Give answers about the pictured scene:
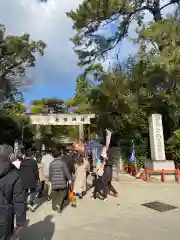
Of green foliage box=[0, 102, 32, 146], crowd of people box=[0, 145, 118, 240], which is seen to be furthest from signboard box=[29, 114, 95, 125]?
crowd of people box=[0, 145, 118, 240]

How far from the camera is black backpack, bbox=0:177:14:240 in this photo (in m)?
3.00

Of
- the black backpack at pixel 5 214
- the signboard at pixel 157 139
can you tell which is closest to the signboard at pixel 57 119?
the signboard at pixel 157 139

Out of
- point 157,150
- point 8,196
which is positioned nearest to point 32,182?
point 8,196

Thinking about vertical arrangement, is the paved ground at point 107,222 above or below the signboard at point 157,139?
below

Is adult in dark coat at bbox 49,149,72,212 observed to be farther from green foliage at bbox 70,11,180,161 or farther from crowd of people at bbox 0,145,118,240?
green foliage at bbox 70,11,180,161

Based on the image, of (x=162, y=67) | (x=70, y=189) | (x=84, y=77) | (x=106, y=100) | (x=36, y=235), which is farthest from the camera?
(x=84, y=77)

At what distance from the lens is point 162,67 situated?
14938mm

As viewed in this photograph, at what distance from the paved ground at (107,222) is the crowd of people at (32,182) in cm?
38

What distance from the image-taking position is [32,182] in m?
6.68

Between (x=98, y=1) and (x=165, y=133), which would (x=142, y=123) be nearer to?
(x=165, y=133)

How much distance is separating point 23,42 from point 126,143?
10.7 meters

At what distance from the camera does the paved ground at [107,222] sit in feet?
16.7

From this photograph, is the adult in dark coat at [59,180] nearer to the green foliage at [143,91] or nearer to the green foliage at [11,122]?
the green foliage at [143,91]

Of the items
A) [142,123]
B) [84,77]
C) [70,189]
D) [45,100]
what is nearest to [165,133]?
[142,123]
